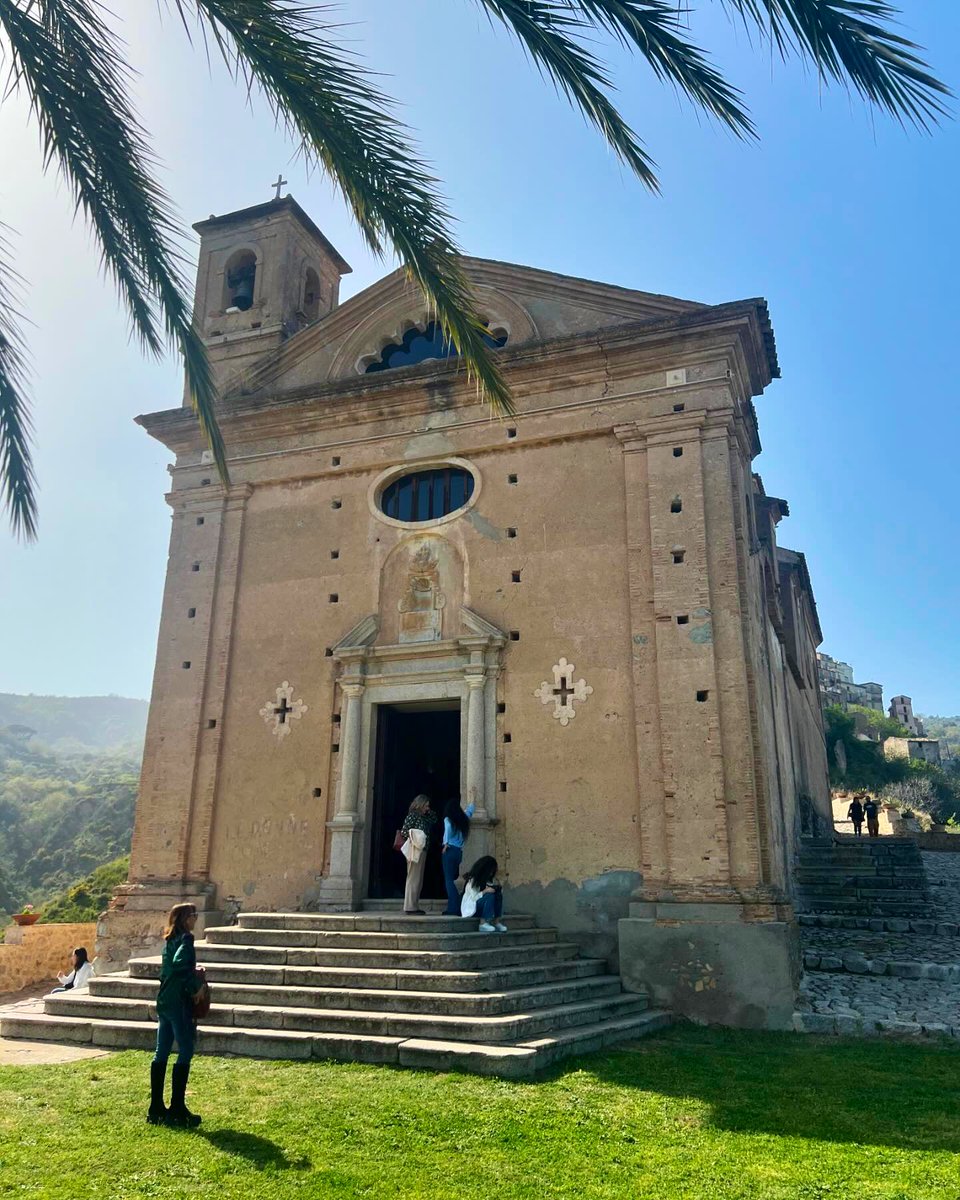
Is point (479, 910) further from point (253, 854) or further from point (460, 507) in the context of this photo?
point (460, 507)

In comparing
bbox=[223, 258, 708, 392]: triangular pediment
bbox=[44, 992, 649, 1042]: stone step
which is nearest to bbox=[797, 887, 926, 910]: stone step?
bbox=[44, 992, 649, 1042]: stone step

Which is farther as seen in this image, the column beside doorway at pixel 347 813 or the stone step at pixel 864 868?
the stone step at pixel 864 868

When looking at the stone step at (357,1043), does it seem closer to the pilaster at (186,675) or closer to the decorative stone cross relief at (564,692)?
the decorative stone cross relief at (564,692)

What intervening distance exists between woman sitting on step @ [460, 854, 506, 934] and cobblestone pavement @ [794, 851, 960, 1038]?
3458mm

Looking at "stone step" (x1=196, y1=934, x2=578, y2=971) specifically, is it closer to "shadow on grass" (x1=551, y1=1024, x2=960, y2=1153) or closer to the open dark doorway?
"shadow on grass" (x1=551, y1=1024, x2=960, y2=1153)

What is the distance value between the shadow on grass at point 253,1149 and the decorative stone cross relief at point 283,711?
8.41 meters

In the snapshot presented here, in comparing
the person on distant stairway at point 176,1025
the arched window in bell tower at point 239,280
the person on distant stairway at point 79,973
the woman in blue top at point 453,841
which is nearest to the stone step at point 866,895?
the woman in blue top at point 453,841

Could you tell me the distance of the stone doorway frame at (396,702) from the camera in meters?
12.7

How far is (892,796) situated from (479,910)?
154ft

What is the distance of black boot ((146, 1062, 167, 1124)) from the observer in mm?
6027

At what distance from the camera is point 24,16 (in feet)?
18.9

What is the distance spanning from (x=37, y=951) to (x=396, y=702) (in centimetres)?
1022

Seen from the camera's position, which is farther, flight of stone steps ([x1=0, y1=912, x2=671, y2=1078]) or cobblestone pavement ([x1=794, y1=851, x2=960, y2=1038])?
cobblestone pavement ([x1=794, y1=851, x2=960, y2=1038])

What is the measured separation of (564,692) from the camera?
41.7ft
